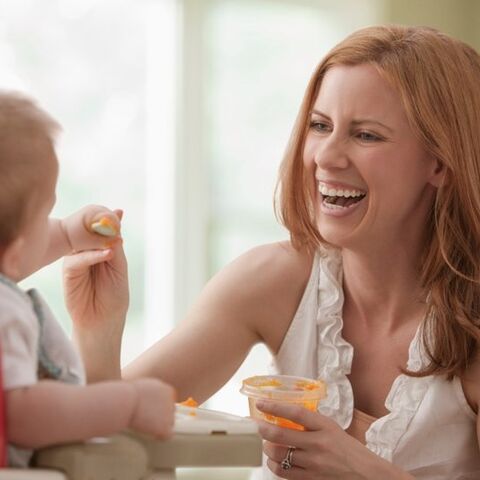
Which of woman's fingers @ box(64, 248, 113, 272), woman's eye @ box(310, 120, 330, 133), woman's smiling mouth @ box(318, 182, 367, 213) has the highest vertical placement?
woman's eye @ box(310, 120, 330, 133)

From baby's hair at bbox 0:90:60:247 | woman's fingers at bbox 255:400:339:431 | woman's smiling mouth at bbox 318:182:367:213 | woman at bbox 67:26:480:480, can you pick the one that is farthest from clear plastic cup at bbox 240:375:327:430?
baby's hair at bbox 0:90:60:247

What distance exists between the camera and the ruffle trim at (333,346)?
1866 mm

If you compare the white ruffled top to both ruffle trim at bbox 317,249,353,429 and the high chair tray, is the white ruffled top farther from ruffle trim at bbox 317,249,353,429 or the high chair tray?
the high chair tray

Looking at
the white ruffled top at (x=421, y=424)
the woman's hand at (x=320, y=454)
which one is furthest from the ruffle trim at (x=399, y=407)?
the woman's hand at (x=320, y=454)

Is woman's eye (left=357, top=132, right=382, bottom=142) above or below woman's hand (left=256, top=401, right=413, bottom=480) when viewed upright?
above

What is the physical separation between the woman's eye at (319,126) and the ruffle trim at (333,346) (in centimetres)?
30

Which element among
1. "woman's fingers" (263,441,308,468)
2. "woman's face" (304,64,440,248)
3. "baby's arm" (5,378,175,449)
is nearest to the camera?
"baby's arm" (5,378,175,449)

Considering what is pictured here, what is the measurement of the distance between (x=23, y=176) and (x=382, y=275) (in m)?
1.14

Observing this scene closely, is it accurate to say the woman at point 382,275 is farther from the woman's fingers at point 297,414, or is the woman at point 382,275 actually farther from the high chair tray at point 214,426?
the high chair tray at point 214,426

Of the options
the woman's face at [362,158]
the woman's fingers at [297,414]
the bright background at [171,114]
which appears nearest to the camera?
the woman's fingers at [297,414]

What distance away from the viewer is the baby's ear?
3.12ft

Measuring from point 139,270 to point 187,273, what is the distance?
0.75 feet

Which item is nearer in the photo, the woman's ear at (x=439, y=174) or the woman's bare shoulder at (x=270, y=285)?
the woman's ear at (x=439, y=174)

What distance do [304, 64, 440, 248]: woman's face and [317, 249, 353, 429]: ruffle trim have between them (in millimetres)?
172
